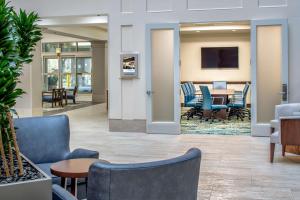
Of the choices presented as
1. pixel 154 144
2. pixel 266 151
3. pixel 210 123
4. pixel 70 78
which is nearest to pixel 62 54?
pixel 70 78

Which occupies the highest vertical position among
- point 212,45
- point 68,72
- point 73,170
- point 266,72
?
point 212,45

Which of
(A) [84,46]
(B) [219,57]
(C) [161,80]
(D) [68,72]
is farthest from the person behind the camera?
(D) [68,72]

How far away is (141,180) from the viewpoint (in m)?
2.16

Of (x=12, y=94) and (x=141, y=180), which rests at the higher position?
(x=12, y=94)

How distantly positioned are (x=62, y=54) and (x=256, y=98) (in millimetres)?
13011

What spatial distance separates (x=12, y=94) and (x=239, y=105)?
906 cm

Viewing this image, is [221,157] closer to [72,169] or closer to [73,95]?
[72,169]

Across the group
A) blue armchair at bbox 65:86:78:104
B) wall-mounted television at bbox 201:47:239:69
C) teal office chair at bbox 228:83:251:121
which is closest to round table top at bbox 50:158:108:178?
teal office chair at bbox 228:83:251:121

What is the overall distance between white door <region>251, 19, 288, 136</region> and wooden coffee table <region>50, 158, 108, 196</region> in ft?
18.0

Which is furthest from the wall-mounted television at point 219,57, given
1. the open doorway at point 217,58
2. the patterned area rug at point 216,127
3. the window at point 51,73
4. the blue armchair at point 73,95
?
the window at point 51,73

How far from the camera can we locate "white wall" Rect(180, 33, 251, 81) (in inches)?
557

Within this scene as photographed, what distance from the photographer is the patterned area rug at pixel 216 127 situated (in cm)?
892

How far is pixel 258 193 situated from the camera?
436cm

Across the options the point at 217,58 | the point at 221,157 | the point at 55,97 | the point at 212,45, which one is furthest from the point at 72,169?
the point at 55,97
